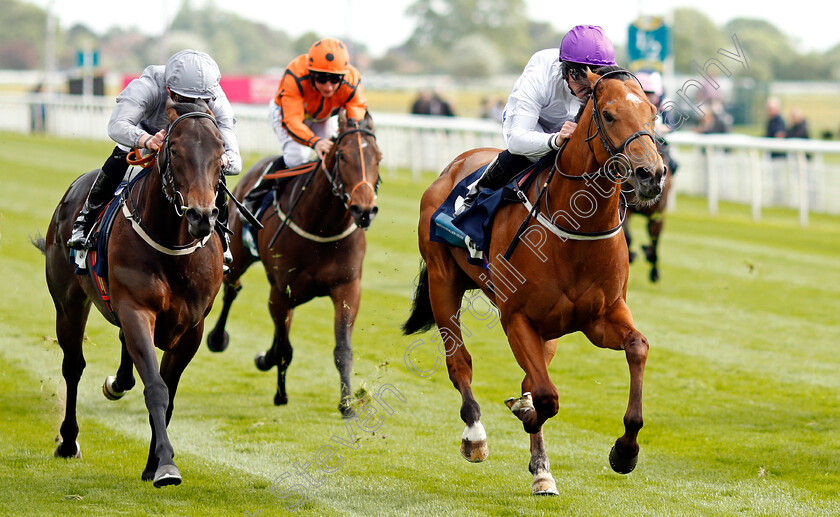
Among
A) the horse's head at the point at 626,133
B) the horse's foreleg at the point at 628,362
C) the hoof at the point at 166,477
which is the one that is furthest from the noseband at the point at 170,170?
the horse's foreleg at the point at 628,362

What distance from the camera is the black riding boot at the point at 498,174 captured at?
5.12 meters

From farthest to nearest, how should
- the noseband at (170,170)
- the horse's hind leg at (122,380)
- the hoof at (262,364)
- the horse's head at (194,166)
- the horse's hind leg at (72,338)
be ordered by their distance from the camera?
the hoof at (262,364) < the horse's hind leg at (122,380) < the horse's hind leg at (72,338) < the noseband at (170,170) < the horse's head at (194,166)

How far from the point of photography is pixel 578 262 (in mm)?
4488

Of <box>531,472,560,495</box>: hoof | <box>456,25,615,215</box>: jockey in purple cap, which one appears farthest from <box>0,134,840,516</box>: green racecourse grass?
<box>456,25,615,215</box>: jockey in purple cap

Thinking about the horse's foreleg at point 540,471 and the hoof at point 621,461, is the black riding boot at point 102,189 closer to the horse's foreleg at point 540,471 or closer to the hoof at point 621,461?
the horse's foreleg at point 540,471

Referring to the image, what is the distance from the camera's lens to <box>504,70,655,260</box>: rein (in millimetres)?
4145

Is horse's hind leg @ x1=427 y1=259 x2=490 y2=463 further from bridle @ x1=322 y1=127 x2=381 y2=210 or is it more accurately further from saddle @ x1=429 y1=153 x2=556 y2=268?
bridle @ x1=322 y1=127 x2=381 y2=210

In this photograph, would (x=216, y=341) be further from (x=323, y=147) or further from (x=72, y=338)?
(x=72, y=338)

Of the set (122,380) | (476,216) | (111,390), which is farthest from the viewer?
(111,390)

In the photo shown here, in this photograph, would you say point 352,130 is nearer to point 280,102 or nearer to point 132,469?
point 280,102

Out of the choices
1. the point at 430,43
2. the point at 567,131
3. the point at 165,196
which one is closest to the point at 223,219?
the point at 165,196

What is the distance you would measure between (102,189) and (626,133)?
8.59 feet

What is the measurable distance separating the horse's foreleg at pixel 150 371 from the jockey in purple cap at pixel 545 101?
1.62 m

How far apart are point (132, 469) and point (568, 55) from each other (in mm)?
2766
